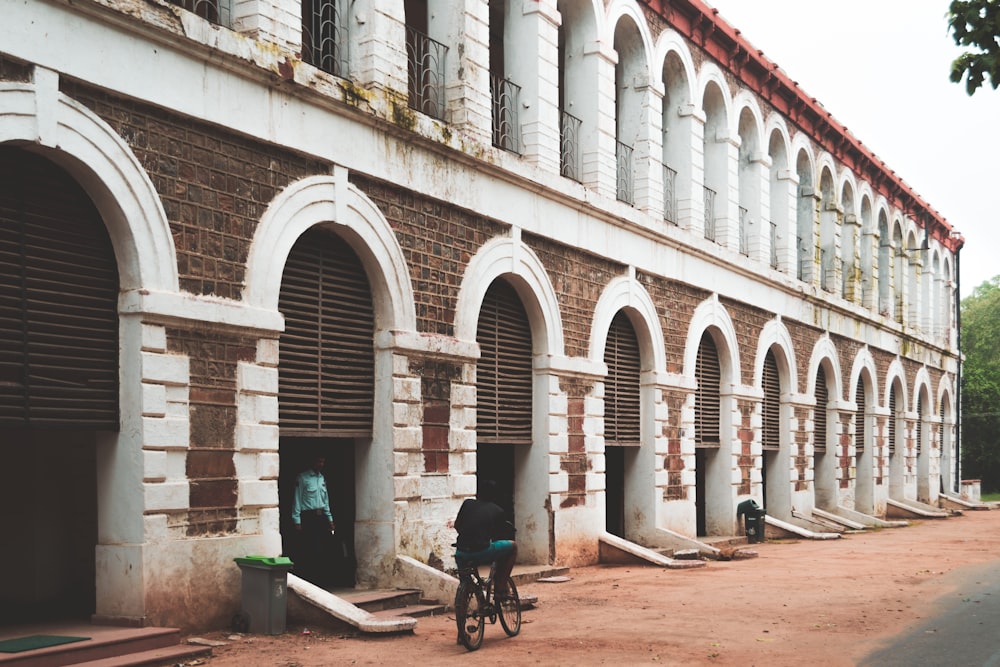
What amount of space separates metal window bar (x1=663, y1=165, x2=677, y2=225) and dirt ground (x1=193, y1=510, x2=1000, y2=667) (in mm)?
6394

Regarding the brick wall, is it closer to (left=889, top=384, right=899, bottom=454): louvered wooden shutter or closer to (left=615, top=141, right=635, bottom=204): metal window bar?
(left=615, top=141, right=635, bottom=204): metal window bar

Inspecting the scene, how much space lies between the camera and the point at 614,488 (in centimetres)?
2112

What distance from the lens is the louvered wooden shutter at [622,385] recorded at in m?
19.3

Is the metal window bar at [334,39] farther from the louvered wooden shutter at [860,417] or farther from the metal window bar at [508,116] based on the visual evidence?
the louvered wooden shutter at [860,417]

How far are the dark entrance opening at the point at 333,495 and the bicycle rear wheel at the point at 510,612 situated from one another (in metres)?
2.84

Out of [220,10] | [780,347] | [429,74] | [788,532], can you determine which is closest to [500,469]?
[429,74]

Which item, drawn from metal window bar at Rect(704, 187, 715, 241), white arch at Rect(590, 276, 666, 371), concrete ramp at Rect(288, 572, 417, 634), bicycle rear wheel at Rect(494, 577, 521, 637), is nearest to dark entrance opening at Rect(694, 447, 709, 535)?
white arch at Rect(590, 276, 666, 371)

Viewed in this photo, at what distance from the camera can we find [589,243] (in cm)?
1825

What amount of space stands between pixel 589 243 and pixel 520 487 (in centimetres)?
380

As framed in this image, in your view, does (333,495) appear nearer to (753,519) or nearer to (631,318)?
(631,318)

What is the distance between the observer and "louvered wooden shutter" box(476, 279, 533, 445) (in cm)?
1608

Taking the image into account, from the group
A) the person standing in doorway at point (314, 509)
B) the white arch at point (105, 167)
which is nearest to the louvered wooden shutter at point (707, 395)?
the person standing in doorway at point (314, 509)

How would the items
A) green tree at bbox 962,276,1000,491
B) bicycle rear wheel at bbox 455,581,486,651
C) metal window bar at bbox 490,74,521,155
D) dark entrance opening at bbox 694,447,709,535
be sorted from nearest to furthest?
bicycle rear wheel at bbox 455,581,486,651
metal window bar at bbox 490,74,521,155
dark entrance opening at bbox 694,447,709,535
green tree at bbox 962,276,1000,491

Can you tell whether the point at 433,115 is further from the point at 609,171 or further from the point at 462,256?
the point at 609,171
